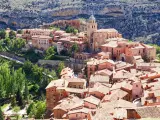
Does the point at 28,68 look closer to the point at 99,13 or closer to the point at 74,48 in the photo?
the point at 74,48

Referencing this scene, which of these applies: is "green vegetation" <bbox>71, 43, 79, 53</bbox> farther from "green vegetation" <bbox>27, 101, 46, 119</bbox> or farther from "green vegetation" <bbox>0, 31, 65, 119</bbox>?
"green vegetation" <bbox>27, 101, 46, 119</bbox>

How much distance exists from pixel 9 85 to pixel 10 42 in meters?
21.9

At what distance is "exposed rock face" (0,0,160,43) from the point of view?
99688 mm

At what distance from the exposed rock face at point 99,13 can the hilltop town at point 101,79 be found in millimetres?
23067

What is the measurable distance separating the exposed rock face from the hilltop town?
23067 mm

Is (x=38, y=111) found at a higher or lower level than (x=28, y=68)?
higher

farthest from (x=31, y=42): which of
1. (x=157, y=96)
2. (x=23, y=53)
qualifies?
(x=157, y=96)

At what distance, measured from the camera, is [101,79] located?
5266 centimetres

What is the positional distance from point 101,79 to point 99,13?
57.1 meters

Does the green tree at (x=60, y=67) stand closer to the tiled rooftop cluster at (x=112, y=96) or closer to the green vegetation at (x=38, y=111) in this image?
the tiled rooftop cluster at (x=112, y=96)

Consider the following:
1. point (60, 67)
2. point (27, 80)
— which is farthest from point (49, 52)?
point (27, 80)

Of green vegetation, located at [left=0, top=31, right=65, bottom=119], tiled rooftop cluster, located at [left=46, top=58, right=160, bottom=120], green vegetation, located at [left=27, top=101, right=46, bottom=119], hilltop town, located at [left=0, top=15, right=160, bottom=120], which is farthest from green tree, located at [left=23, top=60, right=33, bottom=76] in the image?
green vegetation, located at [left=27, top=101, right=46, bottom=119]

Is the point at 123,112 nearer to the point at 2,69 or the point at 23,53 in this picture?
the point at 2,69

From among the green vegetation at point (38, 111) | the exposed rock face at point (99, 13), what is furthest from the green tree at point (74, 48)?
the exposed rock face at point (99, 13)
